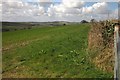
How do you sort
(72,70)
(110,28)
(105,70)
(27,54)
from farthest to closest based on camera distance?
1. (27,54)
2. (110,28)
3. (72,70)
4. (105,70)

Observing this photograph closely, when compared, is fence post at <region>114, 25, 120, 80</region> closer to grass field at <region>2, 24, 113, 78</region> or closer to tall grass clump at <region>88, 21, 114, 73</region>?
tall grass clump at <region>88, 21, 114, 73</region>

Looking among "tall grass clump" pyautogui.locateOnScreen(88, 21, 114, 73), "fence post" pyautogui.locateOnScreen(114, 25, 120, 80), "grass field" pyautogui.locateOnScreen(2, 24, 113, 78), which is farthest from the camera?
"grass field" pyautogui.locateOnScreen(2, 24, 113, 78)

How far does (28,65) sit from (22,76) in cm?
211

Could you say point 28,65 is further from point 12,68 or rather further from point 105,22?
point 105,22

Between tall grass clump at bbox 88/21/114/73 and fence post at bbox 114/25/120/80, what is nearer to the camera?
fence post at bbox 114/25/120/80

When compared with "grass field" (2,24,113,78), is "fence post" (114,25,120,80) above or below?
above

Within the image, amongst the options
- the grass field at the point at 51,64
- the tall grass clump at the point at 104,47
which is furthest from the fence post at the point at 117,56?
the grass field at the point at 51,64

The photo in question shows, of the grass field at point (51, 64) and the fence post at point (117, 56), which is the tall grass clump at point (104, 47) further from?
the fence post at point (117, 56)

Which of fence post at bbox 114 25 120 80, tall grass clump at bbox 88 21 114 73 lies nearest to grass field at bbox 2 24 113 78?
tall grass clump at bbox 88 21 114 73

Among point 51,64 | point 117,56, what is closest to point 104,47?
point 117,56

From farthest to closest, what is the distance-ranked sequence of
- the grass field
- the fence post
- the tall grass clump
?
the grass field, the tall grass clump, the fence post

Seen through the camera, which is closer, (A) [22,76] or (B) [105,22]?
(A) [22,76]

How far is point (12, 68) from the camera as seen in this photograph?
16.1 metres

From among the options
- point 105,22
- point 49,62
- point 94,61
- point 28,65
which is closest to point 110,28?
point 105,22
